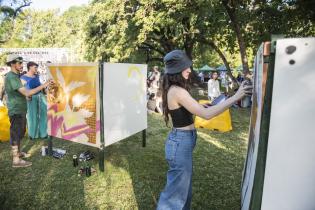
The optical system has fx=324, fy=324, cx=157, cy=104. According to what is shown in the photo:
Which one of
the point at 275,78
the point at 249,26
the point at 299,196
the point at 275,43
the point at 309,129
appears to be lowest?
the point at 299,196

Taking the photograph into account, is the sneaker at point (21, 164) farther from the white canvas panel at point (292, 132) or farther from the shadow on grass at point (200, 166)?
the white canvas panel at point (292, 132)

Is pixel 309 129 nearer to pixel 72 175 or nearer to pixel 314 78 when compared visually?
pixel 314 78

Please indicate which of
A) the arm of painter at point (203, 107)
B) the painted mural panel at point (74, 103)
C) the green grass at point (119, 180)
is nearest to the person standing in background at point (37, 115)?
the green grass at point (119, 180)

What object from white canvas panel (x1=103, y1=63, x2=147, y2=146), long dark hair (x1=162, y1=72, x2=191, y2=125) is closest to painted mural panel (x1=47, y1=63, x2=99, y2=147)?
white canvas panel (x1=103, y1=63, x2=147, y2=146)

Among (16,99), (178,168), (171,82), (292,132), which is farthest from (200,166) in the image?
(292,132)

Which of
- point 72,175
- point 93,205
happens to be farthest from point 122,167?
point 93,205

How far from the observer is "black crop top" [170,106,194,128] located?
2918 mm

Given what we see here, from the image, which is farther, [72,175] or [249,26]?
[249,26]

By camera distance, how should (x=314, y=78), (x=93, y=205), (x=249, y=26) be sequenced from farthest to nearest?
(x=249, y=26)
(x=93, y=205)
(x=314, y=78)

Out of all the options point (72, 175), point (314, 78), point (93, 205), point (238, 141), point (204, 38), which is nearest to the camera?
point (314, 78)

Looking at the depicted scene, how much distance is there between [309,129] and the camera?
1.78m

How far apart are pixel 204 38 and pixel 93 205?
1683 centimetres

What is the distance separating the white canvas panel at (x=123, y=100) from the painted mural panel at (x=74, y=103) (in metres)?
0.20

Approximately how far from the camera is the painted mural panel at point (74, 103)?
5449 millimetres
